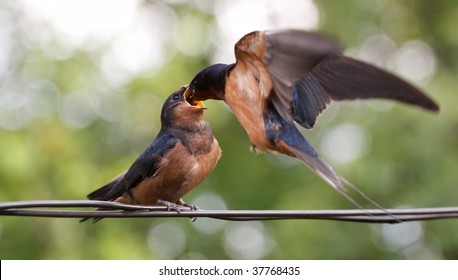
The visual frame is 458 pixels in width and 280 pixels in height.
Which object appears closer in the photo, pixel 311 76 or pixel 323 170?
pixel 323 170

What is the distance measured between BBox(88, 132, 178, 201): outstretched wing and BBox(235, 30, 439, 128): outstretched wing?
1.92ft

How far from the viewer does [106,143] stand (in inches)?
277

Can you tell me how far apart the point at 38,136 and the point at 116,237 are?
0.98m

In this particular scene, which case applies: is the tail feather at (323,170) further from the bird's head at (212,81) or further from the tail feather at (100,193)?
the tail feather at (100,193)

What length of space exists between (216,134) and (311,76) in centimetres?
388

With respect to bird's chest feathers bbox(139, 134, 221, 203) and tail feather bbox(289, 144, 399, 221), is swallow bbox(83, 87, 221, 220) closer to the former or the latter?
bird's chest feathers bbox(139, 134, 221, 203)

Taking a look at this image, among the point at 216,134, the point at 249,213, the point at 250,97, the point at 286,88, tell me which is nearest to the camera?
the point at 249,213

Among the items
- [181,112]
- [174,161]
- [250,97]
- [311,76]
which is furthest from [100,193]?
[311,76]

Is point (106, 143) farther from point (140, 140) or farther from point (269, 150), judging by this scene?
point (269, 150)

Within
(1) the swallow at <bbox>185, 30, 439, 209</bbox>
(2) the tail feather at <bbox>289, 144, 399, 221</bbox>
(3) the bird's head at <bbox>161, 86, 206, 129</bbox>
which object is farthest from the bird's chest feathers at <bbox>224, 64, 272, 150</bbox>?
(3) the bird's head at <bbox>161, 86, 206, 129</bbox>

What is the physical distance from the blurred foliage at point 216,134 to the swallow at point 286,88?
8.85ft

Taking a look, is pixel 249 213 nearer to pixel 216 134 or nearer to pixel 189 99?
pixel 189 99

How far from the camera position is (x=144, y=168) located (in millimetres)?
3670

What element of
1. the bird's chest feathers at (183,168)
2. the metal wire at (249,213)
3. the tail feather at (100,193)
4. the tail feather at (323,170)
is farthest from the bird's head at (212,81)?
the metal wire at (249,213)
